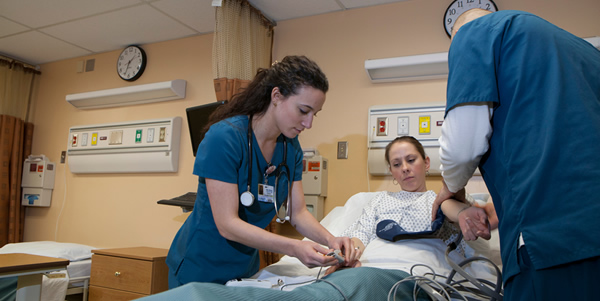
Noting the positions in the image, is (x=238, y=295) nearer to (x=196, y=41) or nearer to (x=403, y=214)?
(x=403, y=214)

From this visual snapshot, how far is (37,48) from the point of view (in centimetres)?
422

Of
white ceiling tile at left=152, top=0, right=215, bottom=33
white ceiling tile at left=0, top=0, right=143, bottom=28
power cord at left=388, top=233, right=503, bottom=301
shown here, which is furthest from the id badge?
white ceiling tile at left=0, top=0, right=143, bottom=28

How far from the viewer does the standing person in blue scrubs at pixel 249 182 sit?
1347 mm

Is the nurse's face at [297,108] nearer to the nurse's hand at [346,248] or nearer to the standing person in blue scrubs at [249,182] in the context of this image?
the standing person in blue scrubs at [249,182]

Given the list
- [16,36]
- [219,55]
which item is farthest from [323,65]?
[16,36]

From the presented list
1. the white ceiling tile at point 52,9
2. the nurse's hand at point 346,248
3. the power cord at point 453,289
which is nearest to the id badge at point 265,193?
the nurse's hand at point 346,248

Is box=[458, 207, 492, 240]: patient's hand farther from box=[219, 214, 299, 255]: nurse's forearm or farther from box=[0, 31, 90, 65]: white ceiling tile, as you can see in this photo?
box=[0, 31, 90, 65]: white ceiling tile

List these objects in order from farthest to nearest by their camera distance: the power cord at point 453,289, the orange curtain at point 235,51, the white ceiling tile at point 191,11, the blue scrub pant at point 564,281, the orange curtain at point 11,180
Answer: the orange curtain at point 11,180
the white ceiling tile at point 191,11
the orange curtain at point 235,51
the power cord at point 453,289
the blue scrub pant at point 564,281

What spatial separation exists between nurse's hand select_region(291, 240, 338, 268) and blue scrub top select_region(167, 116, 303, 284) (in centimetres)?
26

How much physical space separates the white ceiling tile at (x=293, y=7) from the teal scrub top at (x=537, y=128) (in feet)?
7.48

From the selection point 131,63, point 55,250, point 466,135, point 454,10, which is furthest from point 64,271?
point 454,10

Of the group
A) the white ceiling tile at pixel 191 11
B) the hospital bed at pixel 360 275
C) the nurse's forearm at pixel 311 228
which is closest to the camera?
the hospital bed at pixel 360 275

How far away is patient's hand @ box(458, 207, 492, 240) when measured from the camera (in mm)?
1217

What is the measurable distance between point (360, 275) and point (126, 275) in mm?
1973
